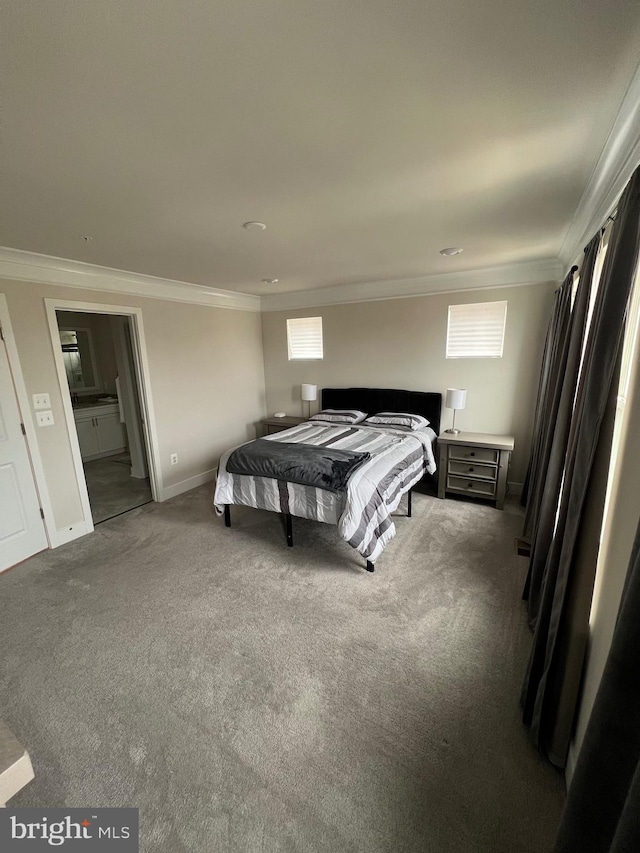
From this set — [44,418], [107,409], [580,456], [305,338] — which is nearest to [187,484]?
[44,418]

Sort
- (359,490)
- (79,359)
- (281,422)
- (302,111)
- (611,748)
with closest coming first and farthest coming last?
(611,748), (302,111), (359,490), (281,422), (79,359)

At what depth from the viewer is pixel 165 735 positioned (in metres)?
1.52

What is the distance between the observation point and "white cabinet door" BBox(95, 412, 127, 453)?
17.9 ft

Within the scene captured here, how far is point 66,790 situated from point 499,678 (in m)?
1.92

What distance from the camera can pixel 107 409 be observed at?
5.44 metres

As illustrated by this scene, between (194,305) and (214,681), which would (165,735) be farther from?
(194,305)

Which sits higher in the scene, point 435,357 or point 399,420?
point 435,357

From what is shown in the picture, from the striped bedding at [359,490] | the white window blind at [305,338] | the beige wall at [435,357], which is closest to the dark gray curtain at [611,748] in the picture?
the striped bedding at [359,490]

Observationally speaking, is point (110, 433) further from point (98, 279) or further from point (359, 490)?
point (359, 490)

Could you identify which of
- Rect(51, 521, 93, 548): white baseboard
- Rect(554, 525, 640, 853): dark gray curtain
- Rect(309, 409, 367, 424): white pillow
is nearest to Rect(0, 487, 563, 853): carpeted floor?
Rect(51, 521, 93, 548): white baseboard

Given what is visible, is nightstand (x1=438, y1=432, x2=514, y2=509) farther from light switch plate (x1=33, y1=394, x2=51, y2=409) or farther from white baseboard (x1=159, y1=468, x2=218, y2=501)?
light switch plate (x1=33, y1=394, x2=51, y2=409)

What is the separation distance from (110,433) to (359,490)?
485 centimetres

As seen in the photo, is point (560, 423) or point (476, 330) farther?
A: point (476, 330)

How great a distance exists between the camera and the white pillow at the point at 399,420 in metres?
3.93
